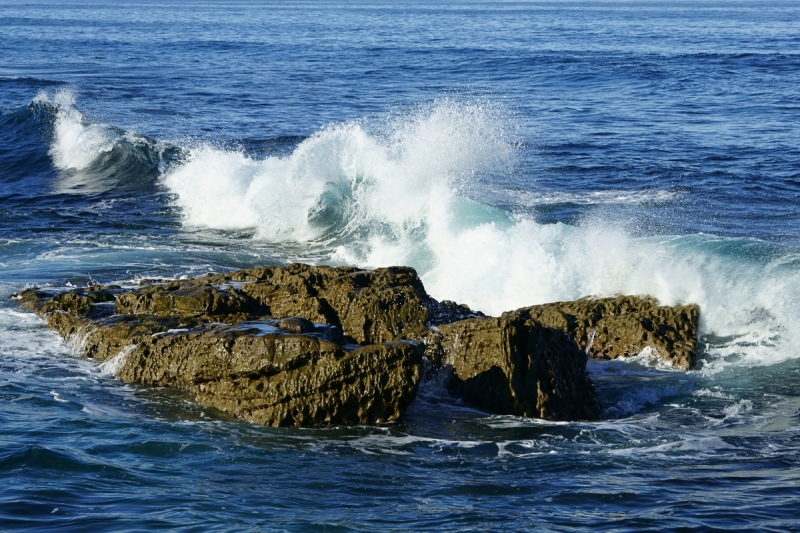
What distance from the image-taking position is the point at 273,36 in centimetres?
5406

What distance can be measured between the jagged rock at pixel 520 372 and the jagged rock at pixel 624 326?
3.99 ft

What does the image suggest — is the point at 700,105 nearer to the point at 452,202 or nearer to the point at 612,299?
the point at 452,202

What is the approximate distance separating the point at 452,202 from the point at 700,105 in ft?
42.2

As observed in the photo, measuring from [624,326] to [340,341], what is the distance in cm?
320

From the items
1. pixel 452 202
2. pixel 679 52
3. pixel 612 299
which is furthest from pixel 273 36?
pixel 612 299

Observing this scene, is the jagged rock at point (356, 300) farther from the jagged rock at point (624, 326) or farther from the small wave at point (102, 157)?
the small wave at point (102, 157)

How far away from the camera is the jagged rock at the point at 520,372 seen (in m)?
8.12

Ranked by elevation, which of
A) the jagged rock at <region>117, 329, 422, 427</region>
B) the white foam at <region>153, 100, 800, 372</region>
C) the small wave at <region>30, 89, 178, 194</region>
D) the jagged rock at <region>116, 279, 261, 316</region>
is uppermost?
the small wave at <region>30, 89, 178, 194</region>

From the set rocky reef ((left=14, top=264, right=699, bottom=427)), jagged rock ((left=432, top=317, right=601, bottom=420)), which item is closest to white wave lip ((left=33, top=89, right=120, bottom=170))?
rocky reef ((left=14, top=264, right=699, bottom=427))

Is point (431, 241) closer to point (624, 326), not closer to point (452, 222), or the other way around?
point (452, 222)

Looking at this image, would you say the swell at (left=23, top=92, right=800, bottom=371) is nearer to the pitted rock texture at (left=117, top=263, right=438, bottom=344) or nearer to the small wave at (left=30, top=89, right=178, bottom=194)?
the small wave at (left=30, top=89, right=178, bottom=194)

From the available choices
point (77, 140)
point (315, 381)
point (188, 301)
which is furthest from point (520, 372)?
point (77, 140)

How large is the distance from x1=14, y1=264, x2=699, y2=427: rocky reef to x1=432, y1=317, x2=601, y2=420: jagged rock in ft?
0.04

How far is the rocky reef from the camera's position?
7.68m
